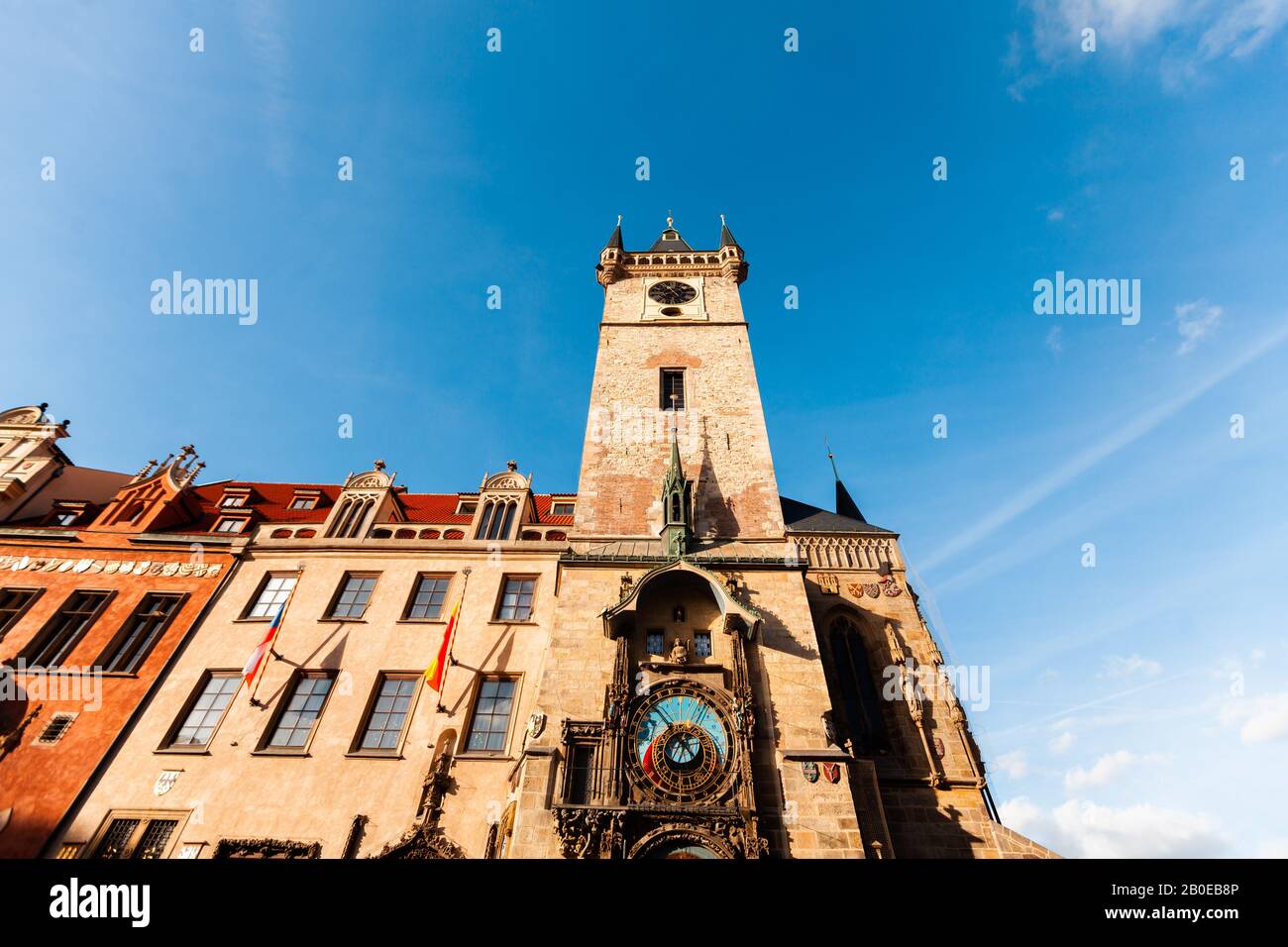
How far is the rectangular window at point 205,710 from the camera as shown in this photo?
53.0 ft

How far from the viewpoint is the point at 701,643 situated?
1636 cm

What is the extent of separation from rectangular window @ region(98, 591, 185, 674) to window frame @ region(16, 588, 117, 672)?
1.08 meters

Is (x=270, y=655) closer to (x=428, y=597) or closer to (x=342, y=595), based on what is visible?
(x=342, y=595)

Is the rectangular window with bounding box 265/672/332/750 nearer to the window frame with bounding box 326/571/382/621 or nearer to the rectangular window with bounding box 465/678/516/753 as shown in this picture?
the window frame with bounding box 326/571/382/621

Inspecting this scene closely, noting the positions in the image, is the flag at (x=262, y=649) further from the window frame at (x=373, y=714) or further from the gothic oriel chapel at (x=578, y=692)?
the window frame at (x=373, y=714)

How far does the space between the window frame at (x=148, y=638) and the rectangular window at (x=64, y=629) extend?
1.19 metres

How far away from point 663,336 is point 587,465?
29.0 feet

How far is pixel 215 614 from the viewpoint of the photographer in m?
18.9

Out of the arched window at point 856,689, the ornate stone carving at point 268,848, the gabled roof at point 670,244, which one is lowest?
the ornate stone carving at point 268,848

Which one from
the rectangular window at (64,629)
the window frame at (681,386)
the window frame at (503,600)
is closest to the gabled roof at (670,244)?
the window frame at (681,386)

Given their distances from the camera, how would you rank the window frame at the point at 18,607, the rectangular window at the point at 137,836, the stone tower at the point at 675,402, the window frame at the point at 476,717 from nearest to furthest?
the rectangular window at the point at 137,836, the window frame at the point at 476,717, the window frame at the point at 18,607, the stone tower at the point at 675,402

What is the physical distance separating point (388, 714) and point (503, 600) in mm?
4722
